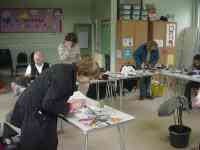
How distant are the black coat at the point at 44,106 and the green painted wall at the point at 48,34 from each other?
696 cm

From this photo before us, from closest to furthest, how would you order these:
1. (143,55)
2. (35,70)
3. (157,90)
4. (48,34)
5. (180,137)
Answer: (180,137)
(35,70)
(143,55)
(157,90)
(48,34)

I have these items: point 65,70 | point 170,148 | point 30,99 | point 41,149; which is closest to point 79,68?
point 65,70

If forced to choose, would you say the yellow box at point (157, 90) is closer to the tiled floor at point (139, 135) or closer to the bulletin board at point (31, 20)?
the tiled floor at point (139, 135)

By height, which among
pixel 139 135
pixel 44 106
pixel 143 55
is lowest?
pixel 139 135

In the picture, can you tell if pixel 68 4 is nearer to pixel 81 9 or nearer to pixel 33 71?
pixel 81 9

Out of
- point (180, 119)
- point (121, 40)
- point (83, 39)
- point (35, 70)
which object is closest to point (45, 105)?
point (180, 119)

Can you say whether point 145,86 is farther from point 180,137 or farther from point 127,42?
point 180,137

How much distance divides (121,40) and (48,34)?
2.98 meters

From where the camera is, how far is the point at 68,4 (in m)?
9.06

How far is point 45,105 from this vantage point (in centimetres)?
207

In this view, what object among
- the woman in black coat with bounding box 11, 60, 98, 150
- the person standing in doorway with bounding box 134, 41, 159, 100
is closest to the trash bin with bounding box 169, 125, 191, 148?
the woman in black coat with bounding box 11, 60, 98, 150

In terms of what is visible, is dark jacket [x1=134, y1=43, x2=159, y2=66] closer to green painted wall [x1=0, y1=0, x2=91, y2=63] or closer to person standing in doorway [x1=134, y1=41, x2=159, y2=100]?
person standing in doorway [x1=134, y1=41, x2=159, y2=100]

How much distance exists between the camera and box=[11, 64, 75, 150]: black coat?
81.7 inches

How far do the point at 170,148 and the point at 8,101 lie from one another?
3644 millimetres
